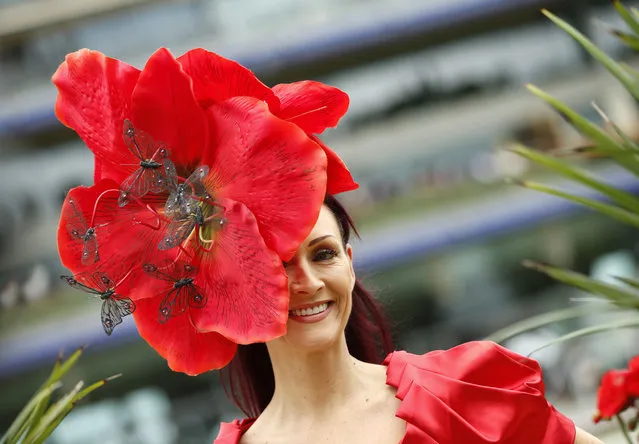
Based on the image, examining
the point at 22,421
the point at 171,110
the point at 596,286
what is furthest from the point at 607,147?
the point at 22,421

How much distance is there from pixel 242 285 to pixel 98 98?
1.39 ft

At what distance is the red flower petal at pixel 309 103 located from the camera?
1836mm

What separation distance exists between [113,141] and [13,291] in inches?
437

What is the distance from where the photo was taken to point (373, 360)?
216 cm

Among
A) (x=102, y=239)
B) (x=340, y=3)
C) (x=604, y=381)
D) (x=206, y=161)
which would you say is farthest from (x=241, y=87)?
(x=340, y=3)

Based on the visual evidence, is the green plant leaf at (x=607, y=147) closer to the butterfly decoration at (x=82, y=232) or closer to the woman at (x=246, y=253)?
the woman at (x=246, y=253)

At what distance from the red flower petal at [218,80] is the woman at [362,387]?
0.85ft

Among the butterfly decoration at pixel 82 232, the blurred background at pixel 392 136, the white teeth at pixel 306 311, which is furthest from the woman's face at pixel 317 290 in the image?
the blurred background at pixel 392 136

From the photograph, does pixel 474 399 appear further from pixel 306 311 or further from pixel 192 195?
pixel 192 195

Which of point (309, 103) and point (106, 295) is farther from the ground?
point (309, 103)

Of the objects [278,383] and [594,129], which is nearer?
[594,129]

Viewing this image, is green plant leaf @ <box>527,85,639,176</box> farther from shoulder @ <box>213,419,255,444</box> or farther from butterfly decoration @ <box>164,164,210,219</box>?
shoulder @ <box>213,419,255,444</box>

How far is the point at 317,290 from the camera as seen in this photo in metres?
1.83

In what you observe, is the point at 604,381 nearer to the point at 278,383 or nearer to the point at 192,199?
the point at 278,383
